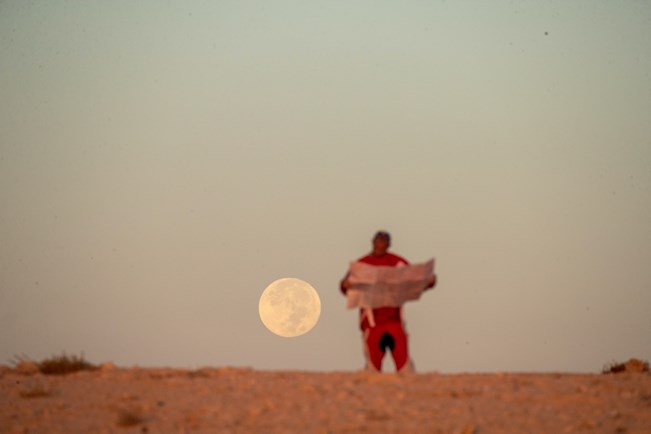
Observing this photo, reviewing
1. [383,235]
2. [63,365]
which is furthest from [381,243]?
[63,365]

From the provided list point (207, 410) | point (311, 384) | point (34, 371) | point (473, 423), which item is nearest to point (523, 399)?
point (473, 423)

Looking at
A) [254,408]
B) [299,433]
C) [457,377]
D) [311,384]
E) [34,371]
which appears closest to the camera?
[299,433]

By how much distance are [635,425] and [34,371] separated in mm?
7635

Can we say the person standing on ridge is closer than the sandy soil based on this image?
No

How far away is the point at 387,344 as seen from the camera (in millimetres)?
16344

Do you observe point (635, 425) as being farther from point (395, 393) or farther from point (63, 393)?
point (63, 393)

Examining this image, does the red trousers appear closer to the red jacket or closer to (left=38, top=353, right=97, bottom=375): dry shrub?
the red jacket

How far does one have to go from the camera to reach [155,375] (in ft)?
45.9

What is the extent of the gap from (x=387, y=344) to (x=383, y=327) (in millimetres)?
259

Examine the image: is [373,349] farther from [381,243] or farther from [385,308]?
[381,243]

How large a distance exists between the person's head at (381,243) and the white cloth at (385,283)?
0.34 m

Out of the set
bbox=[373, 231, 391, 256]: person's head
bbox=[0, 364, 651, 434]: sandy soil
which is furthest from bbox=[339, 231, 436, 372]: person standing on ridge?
bbox=[0, 364, 651, 434]: sandy soil

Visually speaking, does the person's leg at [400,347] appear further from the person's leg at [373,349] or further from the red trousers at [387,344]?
the person's leg at [373,349]

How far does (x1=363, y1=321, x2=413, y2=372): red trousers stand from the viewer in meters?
16.3
